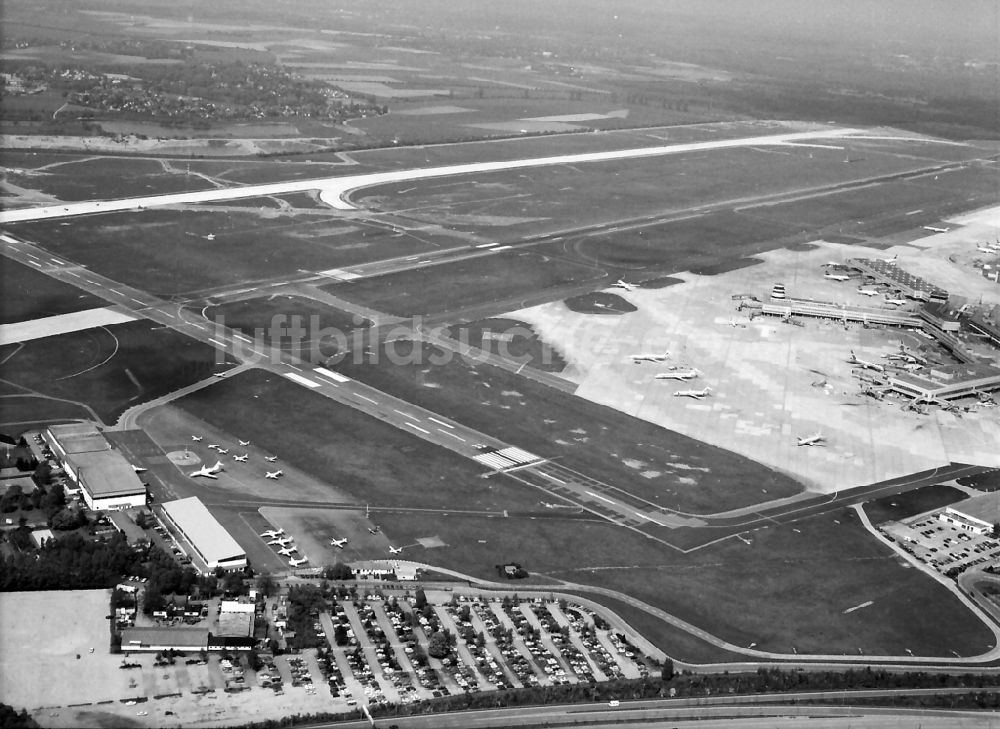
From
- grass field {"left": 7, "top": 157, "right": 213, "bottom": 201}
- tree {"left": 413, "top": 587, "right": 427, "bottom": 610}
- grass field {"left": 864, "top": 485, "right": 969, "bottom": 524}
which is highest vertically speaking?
grass field {"left": 7, "top": 157, "right": 213, "bottom": 201}

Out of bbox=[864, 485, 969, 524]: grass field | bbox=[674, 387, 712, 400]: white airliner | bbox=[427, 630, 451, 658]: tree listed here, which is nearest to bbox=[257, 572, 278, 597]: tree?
bbox=[427, 630, 451, 658]: tree

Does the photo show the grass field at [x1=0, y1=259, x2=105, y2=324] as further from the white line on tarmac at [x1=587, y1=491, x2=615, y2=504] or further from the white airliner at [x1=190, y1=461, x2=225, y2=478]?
the white line on tarmac at [x1=587, y1=491, x2=615, y2=504]

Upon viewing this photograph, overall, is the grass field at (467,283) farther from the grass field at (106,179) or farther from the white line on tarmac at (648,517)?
the grass field at (106,179)

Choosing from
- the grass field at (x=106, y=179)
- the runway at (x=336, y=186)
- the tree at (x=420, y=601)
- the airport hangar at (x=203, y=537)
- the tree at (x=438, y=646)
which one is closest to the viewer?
the tree at (x=438, y=646)

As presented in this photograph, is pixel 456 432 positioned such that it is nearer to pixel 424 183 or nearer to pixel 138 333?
pixel 138 333

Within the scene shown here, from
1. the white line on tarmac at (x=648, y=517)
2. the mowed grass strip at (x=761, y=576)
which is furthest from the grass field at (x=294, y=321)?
the white line on tarmac at (x=648, y=517)
